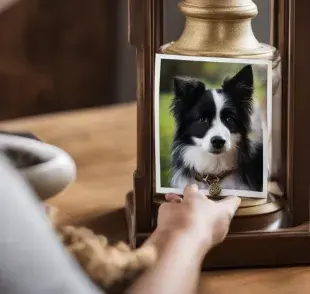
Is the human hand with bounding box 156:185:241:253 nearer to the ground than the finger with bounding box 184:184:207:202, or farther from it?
nearer to the ground

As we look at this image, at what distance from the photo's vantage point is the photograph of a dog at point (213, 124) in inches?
35.5

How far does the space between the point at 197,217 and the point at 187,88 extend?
138mm

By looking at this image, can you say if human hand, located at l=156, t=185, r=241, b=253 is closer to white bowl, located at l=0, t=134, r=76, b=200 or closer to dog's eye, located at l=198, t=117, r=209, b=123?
dog's eye, located at l=198, t=117, r=209, b=123

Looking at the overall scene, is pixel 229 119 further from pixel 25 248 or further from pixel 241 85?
pixel 25 248

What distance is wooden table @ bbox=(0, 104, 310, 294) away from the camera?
0.89 metres

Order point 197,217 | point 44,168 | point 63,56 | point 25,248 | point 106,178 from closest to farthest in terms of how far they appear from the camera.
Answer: point 25,248
point 197,217
point 44,168
point 106,178
point 63,56

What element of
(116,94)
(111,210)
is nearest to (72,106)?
(116,94)

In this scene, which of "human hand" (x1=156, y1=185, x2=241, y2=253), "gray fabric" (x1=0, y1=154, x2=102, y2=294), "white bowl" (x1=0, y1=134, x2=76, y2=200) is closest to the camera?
"gray fabric" (x1=0, y1=154, x2=102, y2=294)

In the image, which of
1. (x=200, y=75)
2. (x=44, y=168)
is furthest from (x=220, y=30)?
(x=44, y=168)

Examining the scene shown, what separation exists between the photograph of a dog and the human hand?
17mm

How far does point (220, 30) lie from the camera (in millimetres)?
928

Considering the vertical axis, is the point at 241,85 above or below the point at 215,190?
above

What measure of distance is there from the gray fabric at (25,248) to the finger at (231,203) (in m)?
0.44

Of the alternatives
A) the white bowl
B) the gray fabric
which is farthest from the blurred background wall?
the gray fabric
